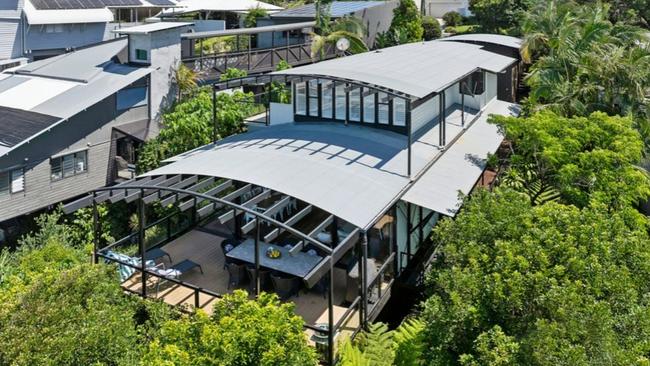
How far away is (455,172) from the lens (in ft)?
→ 64.9

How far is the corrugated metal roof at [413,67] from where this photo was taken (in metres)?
19.1

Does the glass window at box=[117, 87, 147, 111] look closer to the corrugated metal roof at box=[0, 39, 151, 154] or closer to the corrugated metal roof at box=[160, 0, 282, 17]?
the corrugated metal roof at box=[0, 39, 151, 154]

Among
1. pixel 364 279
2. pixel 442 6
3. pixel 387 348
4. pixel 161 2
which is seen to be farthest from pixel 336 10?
pixel 387 348

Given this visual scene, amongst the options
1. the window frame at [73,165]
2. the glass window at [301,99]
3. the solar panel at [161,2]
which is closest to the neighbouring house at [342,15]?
the solar panel at [161,2]

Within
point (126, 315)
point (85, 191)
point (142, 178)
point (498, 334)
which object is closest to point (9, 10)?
point (85, 191)

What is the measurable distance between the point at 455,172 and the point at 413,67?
496cm

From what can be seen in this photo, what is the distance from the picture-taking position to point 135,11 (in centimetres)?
4959

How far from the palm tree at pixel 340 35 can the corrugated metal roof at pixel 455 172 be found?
1287 cm

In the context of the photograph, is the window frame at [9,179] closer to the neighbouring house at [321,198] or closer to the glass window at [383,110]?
the neighbouring house at [321,198]

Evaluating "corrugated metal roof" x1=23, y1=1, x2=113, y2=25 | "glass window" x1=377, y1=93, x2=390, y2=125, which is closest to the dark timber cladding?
"glass window" x1=377, y1=93, x2=390, y2=125

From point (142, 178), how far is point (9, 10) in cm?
2688

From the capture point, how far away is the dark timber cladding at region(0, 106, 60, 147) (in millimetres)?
22375

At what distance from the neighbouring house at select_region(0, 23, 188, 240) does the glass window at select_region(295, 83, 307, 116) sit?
26.2 ft

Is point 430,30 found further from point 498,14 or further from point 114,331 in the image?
point 114,331
